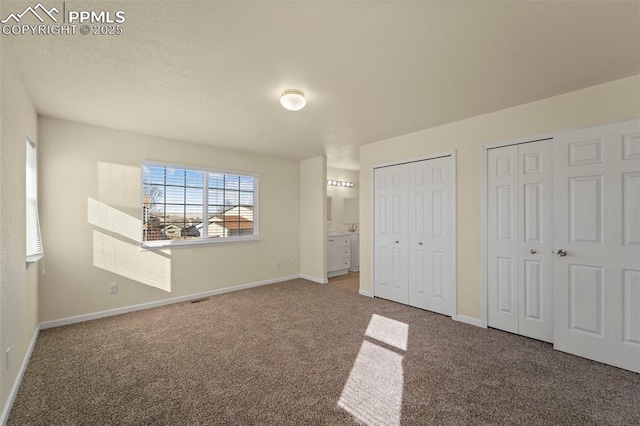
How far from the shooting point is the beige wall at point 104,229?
3.33 meters

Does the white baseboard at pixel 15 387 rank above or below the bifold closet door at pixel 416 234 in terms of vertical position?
below

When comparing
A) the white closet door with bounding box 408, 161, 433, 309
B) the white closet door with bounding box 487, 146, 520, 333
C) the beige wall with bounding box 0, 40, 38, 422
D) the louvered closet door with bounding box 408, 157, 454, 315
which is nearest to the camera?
the beige wall with bounding box 0, 40, 38, 422

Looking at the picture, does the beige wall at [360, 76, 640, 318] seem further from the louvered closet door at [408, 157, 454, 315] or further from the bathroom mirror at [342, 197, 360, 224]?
the bathroom mirror at [342, 197, 360, 224]

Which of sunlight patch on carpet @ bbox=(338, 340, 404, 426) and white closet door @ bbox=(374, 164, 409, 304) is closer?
sunlight patch on carpet @ bbox=(338, 340, 404, 426)

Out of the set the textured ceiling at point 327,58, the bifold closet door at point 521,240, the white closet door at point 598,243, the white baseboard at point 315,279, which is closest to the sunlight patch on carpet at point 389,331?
the bifold closet door at point 521,240

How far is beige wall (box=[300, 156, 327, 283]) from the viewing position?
548 cm

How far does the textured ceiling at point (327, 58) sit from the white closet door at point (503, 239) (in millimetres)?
654

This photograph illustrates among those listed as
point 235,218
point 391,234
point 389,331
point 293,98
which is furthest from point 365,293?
point 293,98

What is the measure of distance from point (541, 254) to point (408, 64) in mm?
2394

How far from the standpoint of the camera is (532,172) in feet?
9.73

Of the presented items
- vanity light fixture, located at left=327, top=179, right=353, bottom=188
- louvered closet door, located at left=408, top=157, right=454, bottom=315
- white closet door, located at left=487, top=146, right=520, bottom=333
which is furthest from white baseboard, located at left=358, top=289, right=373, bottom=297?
vanity light fixture, located at left=327, top=179, right=353, bottom=188

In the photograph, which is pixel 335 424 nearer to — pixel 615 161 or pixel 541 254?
pixel 541 254

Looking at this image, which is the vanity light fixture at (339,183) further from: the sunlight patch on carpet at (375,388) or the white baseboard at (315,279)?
the sunlight patch on carpet at (375,388)

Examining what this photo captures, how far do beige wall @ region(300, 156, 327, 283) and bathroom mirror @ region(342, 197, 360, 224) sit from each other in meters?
1.67
